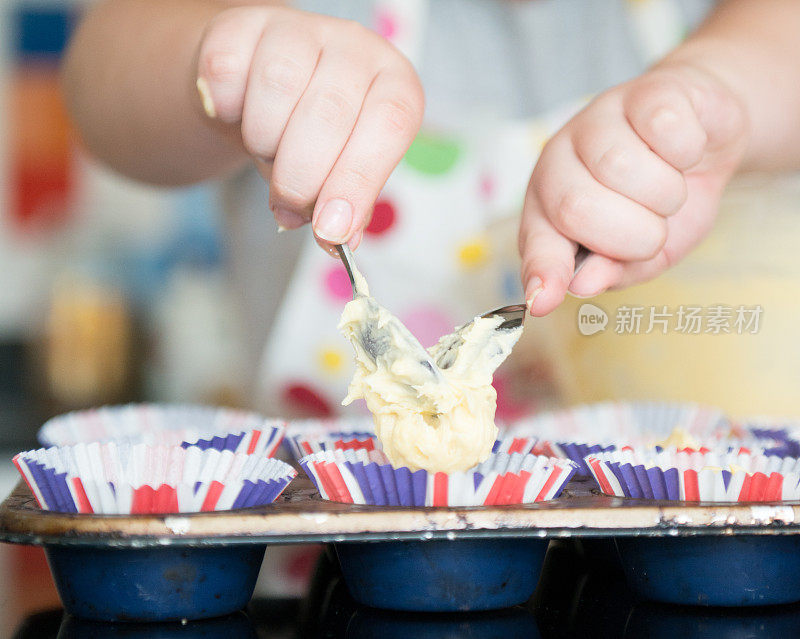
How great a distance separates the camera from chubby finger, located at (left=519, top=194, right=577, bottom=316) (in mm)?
668

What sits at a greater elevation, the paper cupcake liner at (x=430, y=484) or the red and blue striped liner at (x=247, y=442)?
the paper cupcake liner at (x=430, y=484)

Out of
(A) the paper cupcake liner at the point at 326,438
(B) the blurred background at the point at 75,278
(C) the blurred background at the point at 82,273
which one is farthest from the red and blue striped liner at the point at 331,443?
(B) the blurred background at the point at 75,278

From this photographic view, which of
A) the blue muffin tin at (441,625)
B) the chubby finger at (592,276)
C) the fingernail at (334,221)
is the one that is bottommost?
the blue muffin tin at (441,625)

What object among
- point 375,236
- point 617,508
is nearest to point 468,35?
point 375,236

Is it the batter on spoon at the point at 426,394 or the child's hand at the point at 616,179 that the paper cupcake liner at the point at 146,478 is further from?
the child's hand at the point at 616,179

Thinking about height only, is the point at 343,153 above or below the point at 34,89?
above

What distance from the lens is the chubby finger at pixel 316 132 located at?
62 cm

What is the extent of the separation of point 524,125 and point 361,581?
0.89 m

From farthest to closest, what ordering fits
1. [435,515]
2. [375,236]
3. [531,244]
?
[375,236]
[531,244]
[435,515]

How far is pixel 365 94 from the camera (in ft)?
2.11

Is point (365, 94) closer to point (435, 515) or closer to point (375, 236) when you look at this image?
point (435, 515)

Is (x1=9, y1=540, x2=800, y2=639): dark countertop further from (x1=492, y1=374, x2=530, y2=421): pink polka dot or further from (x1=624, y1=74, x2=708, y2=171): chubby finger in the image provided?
(x1=492, y1=374, x2=530, y2=421): pink polka dot

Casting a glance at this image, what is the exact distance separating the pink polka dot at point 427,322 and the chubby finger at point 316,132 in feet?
2.16

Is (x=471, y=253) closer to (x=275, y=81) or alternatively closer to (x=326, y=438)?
(x=326, y=438)
